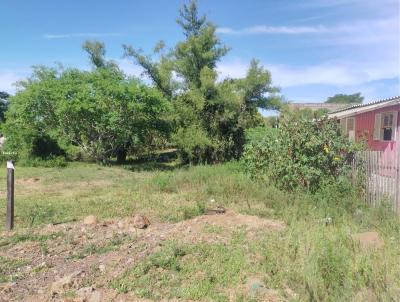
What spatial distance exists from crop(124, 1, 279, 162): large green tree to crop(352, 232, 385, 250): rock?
50.3 feet

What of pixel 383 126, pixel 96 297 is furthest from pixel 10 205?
pixel 383 126

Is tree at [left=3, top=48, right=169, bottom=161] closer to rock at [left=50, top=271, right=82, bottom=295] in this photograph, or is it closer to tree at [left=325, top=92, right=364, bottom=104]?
rock at [left=50, top=271, right=82, bottom=295]

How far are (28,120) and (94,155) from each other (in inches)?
125

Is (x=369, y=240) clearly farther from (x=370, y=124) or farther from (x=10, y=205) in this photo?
(x=370, y=124)

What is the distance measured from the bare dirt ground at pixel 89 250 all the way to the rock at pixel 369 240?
1.23 meters

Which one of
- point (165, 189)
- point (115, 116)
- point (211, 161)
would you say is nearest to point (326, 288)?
point (165, 189)

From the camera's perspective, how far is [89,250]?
17.7 ft

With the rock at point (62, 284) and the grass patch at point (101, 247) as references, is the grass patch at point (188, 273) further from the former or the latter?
the grass patch at point (101, 247)

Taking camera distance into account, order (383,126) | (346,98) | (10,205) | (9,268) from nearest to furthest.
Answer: (9,268), (10,205), (383,126), (346,98)

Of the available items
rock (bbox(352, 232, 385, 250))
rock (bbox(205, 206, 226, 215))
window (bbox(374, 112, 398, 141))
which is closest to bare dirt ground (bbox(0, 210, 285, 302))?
rock (bbox(205, 206, 226, 215))

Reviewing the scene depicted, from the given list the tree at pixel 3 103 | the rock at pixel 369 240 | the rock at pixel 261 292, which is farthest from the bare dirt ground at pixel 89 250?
the tree at pixel 3 103

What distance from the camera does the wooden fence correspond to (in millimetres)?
7148

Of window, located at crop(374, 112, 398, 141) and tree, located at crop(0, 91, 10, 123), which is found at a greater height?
tree, located at crop(0, 91, 10, 123)

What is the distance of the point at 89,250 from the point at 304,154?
4952 mm
